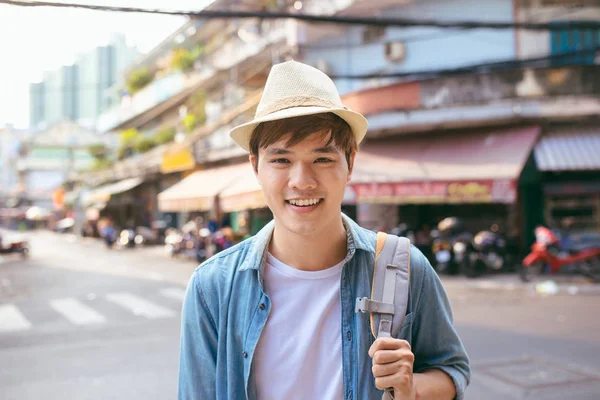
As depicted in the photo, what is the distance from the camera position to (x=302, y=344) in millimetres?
1575

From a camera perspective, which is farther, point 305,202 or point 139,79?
point 139,79

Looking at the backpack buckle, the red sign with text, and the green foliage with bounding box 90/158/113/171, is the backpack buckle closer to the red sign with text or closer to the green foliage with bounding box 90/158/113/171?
the red sign with text

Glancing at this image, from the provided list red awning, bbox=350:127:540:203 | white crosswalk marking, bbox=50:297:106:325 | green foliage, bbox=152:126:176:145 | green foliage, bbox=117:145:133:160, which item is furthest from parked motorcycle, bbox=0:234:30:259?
green foliage, bbox=117:145:133:160

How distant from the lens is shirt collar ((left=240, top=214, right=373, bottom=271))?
1.64 metres

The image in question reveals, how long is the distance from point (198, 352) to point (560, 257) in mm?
11239

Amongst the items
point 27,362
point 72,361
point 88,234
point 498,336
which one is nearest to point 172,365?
point 72,361

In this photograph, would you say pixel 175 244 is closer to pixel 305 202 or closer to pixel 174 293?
pixel 174 293

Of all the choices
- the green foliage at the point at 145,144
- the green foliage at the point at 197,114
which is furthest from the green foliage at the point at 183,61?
the green foliage at the point at 145,144

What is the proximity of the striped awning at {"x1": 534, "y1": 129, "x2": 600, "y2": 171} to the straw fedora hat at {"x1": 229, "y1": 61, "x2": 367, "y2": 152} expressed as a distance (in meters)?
11.6

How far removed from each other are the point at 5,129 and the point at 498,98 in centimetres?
7391

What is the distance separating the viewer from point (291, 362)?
5.14 ft

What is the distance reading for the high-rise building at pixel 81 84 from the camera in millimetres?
79500

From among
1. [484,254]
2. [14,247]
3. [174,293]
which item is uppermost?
[484,254]

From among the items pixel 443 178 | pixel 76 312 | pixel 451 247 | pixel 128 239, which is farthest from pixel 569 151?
pixel 128 239
